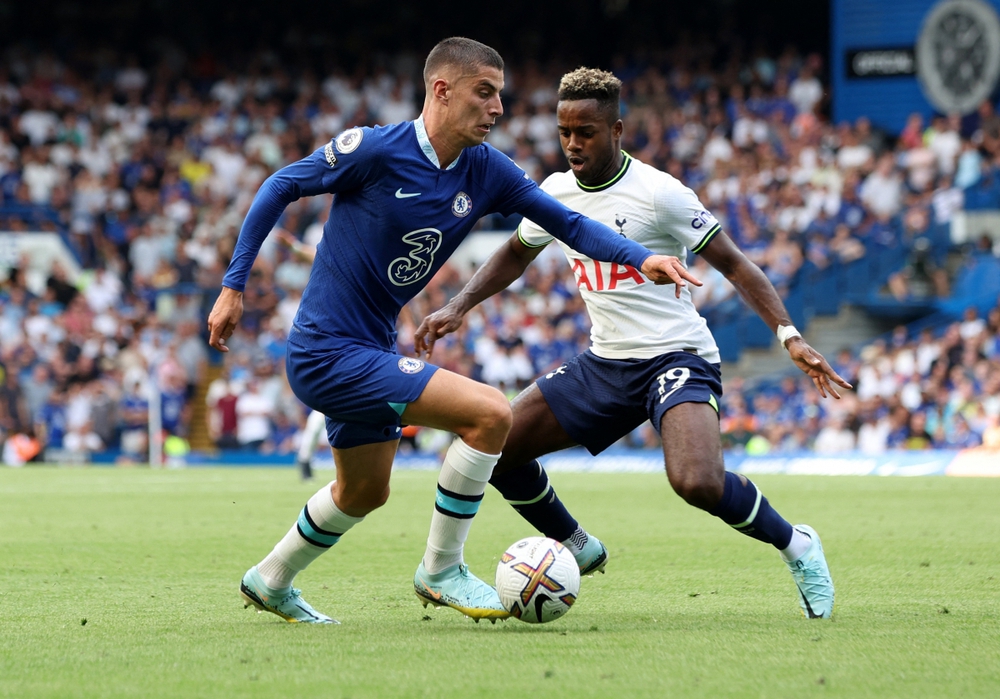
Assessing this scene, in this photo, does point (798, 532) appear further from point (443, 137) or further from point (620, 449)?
point (620, 449)

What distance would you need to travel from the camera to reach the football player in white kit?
21.5 ft

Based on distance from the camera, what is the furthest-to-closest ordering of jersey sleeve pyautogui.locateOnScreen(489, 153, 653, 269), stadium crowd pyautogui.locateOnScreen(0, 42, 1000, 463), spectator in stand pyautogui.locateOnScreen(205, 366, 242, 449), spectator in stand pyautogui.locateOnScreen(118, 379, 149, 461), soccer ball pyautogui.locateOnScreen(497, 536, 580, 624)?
spectator in stand pyautogui.locateOnScreen(118, 379, 149, 461), spectator in stand pyautogui.locateOnScreen(205, 366, 242, 449), stadium crowd pyautogui.locateOnScreen(0, 42, 1000, 463), jersey sleeve pyautogui.locateOnScreen(489, 153, 653, 269), soccer ball pyautogui.locateOnScreen(497, 536, 580, 624)

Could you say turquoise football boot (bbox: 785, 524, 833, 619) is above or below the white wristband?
below

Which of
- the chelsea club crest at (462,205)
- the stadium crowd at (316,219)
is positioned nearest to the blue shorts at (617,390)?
the chelsea club crest at (462,205)

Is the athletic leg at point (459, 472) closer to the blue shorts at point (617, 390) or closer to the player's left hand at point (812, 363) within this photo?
the blue shorts at point (617, 390)

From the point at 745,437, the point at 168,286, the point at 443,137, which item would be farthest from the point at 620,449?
the point at 443,137

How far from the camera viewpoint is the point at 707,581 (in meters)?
7.51

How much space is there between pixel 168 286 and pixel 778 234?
11.2 m

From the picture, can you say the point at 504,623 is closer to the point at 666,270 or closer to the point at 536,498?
the point at 536,498

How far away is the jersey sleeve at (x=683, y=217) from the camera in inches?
257

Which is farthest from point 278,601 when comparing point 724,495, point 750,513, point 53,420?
point 53,420

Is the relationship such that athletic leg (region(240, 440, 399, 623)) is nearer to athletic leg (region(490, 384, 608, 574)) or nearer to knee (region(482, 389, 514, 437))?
knee (region(482, 389, 514, 437))

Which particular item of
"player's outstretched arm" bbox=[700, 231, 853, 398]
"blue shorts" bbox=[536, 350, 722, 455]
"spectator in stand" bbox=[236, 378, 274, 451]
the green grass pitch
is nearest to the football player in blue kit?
the green grass pitch

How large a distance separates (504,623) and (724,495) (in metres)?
1.10
